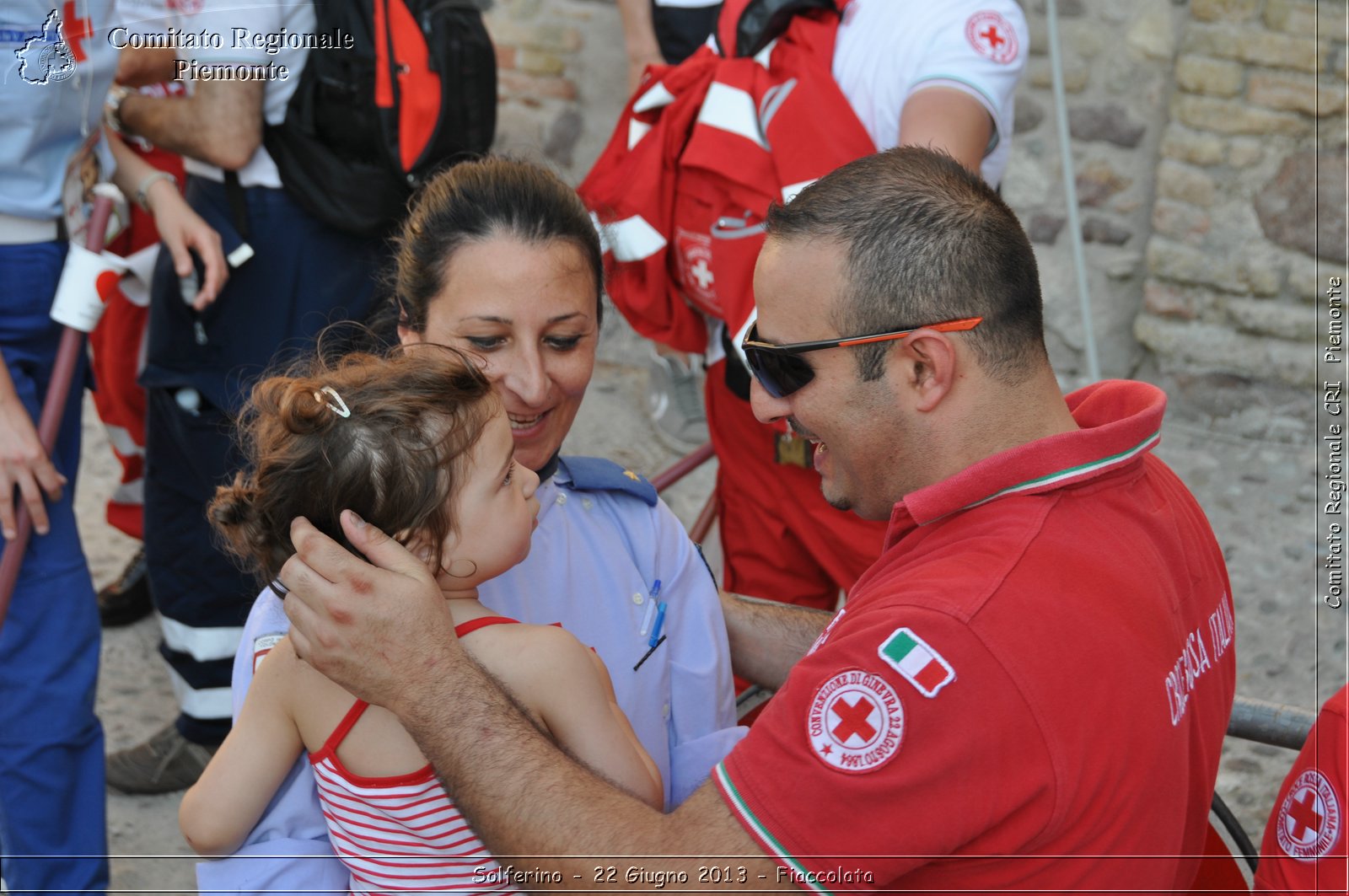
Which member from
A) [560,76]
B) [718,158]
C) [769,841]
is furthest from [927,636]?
[560,76]

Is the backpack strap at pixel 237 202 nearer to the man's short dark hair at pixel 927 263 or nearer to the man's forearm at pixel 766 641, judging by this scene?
the man's forearm at pixel 766 641

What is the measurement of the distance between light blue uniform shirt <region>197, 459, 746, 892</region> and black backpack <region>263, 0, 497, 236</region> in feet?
4.04

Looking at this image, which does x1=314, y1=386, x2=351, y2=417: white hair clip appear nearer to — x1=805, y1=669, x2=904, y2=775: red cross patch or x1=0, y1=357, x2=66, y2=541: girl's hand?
x1=805, y1=669, x2=904, y2=775: red cross patch

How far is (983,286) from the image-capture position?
172cm

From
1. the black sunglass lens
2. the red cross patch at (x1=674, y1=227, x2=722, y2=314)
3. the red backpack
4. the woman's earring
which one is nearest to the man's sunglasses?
the black sunglass lens

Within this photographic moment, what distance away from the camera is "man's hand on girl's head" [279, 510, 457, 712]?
1.62 metres

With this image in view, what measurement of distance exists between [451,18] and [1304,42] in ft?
9.71

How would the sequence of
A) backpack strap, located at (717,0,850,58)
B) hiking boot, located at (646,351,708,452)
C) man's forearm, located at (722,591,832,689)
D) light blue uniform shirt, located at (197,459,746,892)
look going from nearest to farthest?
light blue uniform shirt, located at (197,459,746,892) → man's forearm, located at (722,591,832,689) → backpack strap, located at (717,0,850,58) → hiking boot, located at (646,351,708,452)

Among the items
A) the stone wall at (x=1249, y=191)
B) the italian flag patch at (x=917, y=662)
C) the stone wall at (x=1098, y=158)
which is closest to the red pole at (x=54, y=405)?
the italian flag patch at (x=917, y=662)

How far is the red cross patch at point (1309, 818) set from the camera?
1.61m

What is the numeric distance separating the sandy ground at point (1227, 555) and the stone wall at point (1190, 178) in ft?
0.82

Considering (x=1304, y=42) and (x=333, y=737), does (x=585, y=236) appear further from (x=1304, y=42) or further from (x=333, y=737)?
(x=1304, y=42)

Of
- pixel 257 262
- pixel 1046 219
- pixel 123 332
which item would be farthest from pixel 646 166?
pixel 1046 219

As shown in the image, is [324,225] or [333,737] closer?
[333,737]
